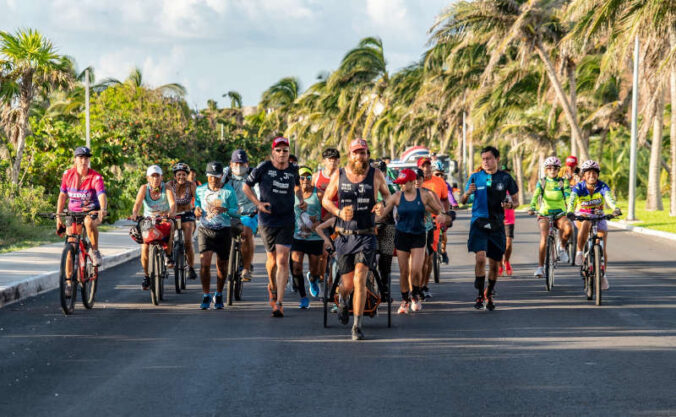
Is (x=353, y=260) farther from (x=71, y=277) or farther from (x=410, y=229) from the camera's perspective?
(x=71, y=277)

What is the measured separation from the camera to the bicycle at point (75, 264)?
35.1 feet

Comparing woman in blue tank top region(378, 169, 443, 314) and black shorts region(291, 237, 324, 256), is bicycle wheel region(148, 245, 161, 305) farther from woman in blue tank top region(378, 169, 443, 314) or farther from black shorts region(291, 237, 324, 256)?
woman in blue tank top region(378, 169, 443, 314)

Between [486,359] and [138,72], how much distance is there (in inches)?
2183

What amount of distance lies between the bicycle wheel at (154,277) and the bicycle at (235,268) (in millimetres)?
869

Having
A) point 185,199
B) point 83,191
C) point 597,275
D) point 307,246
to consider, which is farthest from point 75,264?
point 597,275

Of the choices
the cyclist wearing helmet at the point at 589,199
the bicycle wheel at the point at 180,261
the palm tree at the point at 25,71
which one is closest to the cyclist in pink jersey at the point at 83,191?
the bicycle wheel at the point at 180,261

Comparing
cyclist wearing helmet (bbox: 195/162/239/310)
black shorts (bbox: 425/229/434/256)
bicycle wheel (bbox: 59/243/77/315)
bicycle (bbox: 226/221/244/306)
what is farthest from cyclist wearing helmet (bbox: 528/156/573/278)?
bicycle wheel (bbox: 59/243/77/315)

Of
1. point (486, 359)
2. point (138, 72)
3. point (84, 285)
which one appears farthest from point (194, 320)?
point (138, 72)

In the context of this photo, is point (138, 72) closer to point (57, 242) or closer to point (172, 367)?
point (57, 242)

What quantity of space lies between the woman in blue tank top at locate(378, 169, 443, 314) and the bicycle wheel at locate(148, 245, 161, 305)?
303 centimetres

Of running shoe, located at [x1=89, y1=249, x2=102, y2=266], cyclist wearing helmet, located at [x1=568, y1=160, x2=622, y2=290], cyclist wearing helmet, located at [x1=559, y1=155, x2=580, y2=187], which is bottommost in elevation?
running shoe, located at [x1=89, y1=249, x2=102, y2=266]

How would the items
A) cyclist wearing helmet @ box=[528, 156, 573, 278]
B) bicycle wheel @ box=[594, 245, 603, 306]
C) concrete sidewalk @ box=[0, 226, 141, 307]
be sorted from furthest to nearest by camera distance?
cyclist wearing helmet @ box=[528, 156, 573, 278]
concrete sidewalk @ box=[0, 226, 141, 307]
bicycle wheel @ box=[594, 245, 603, 306]

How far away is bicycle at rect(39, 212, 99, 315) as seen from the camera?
10.7 m

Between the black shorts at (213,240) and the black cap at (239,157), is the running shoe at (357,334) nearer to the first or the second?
the black shorts at (213,240)
